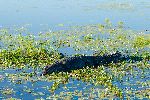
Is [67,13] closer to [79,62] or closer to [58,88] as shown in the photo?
[79,62]

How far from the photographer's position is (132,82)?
18328 millimetres

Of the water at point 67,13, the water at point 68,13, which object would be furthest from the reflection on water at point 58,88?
the water at point 68,13

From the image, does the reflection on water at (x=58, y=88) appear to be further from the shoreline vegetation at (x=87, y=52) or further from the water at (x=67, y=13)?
the water at (x=67, y=13)

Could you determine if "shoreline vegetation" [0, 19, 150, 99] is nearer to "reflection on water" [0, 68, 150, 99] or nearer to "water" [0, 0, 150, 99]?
"reflection on water" [0, 68, 150, 99]

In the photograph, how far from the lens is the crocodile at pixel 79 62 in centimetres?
1961

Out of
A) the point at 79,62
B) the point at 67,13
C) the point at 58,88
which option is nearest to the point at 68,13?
the point at 67,13

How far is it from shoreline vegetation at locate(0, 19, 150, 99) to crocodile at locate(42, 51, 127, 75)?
31 cm

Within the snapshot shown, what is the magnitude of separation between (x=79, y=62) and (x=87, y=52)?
144 inches

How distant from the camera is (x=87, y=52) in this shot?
2431 centimetres

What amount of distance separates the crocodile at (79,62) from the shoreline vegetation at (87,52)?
31cm

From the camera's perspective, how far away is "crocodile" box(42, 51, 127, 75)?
19.6 m

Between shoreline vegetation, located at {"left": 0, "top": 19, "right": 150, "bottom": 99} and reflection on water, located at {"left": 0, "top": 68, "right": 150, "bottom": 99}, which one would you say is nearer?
reflection on water, located at {"left": 0, "top": 68, "right": 150, "bottom": 99}

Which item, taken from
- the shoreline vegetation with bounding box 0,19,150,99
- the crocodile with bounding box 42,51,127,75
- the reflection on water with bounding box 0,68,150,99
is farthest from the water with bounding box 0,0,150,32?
the reflection on water with bounding box 0,68,150,99

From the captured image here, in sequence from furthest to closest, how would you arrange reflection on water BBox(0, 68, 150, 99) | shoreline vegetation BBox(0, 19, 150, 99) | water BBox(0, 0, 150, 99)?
water BBox(0, 0, 150, 99) → shoreline vegetation BBox(0, 19, 150, 99) → reflection on water BBox(0, 68, 150, 99)
